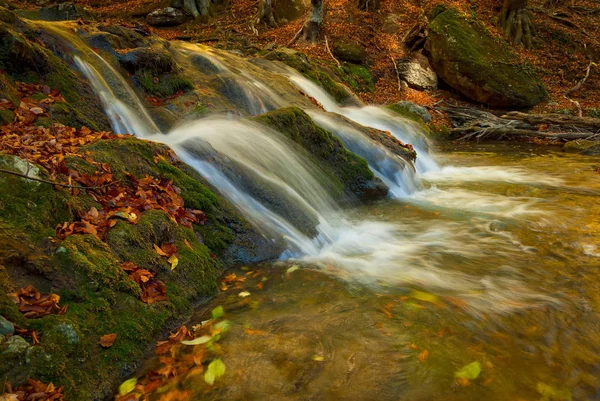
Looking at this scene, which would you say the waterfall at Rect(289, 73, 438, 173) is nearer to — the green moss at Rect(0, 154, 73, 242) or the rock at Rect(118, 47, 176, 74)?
the rock at Rect(118, 47, 176, 74)

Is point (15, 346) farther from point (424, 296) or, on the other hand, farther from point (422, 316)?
point (424, 296)

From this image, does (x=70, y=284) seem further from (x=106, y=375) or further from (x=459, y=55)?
(x=459, y=55)

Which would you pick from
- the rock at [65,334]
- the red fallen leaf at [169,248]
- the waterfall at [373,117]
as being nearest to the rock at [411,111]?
the waterfall at [373,117]

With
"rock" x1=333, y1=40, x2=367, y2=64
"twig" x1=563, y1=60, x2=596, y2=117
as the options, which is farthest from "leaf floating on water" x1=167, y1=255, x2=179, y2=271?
"twig" x1=563, y1=60, x2=596, y2=117

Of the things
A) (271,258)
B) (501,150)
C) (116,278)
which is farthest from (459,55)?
(116,278)

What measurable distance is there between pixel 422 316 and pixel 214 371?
1.80 metres

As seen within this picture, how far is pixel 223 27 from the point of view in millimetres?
19703

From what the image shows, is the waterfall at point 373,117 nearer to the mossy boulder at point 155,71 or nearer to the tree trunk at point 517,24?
the mossy boulder at point 155,71

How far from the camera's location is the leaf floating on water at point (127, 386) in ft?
8.40

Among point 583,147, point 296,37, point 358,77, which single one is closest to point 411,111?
point 358,77

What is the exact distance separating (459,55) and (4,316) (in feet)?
56.5

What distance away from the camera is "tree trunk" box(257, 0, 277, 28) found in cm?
1944

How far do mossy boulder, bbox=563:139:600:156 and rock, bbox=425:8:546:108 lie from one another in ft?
12.8

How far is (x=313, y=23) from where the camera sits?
17562 millimetres
